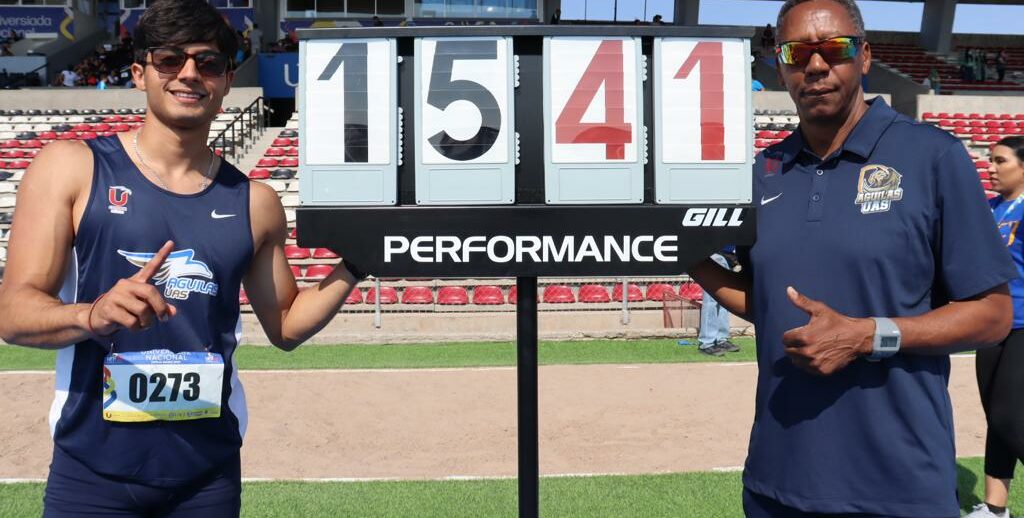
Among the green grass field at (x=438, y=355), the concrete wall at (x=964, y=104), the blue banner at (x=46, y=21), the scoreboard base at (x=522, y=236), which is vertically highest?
the blue banner at (x=46, y=21)

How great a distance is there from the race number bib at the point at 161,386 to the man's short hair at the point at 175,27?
86 centimetres

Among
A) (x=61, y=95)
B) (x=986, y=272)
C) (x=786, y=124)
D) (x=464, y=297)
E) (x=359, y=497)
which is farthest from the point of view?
(x=61, y=95)

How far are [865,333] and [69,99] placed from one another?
85.1 feet

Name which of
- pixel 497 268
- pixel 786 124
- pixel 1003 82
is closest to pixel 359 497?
pixel 497 268

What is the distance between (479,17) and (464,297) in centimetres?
2187

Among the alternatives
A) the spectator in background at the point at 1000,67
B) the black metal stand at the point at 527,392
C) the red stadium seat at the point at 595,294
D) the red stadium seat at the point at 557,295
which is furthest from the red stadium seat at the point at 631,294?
the spectator in background at the point at 1000,67

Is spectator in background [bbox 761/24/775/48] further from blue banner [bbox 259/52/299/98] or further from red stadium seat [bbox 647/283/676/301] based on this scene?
red stadium seat [bbox 647/283/676/301]

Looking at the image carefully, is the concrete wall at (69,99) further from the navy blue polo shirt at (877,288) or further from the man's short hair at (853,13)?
the navy blue polo shirt at (877,288)

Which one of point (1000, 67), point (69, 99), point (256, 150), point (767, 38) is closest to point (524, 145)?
point (256, 150)

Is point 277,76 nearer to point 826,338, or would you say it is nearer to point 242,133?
point 242,133

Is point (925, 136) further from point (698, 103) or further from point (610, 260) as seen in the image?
Answer: point (610, 260)

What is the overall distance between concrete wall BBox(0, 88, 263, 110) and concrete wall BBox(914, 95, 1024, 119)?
845 inches

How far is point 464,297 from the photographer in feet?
42.0

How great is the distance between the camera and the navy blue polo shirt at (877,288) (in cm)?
232
